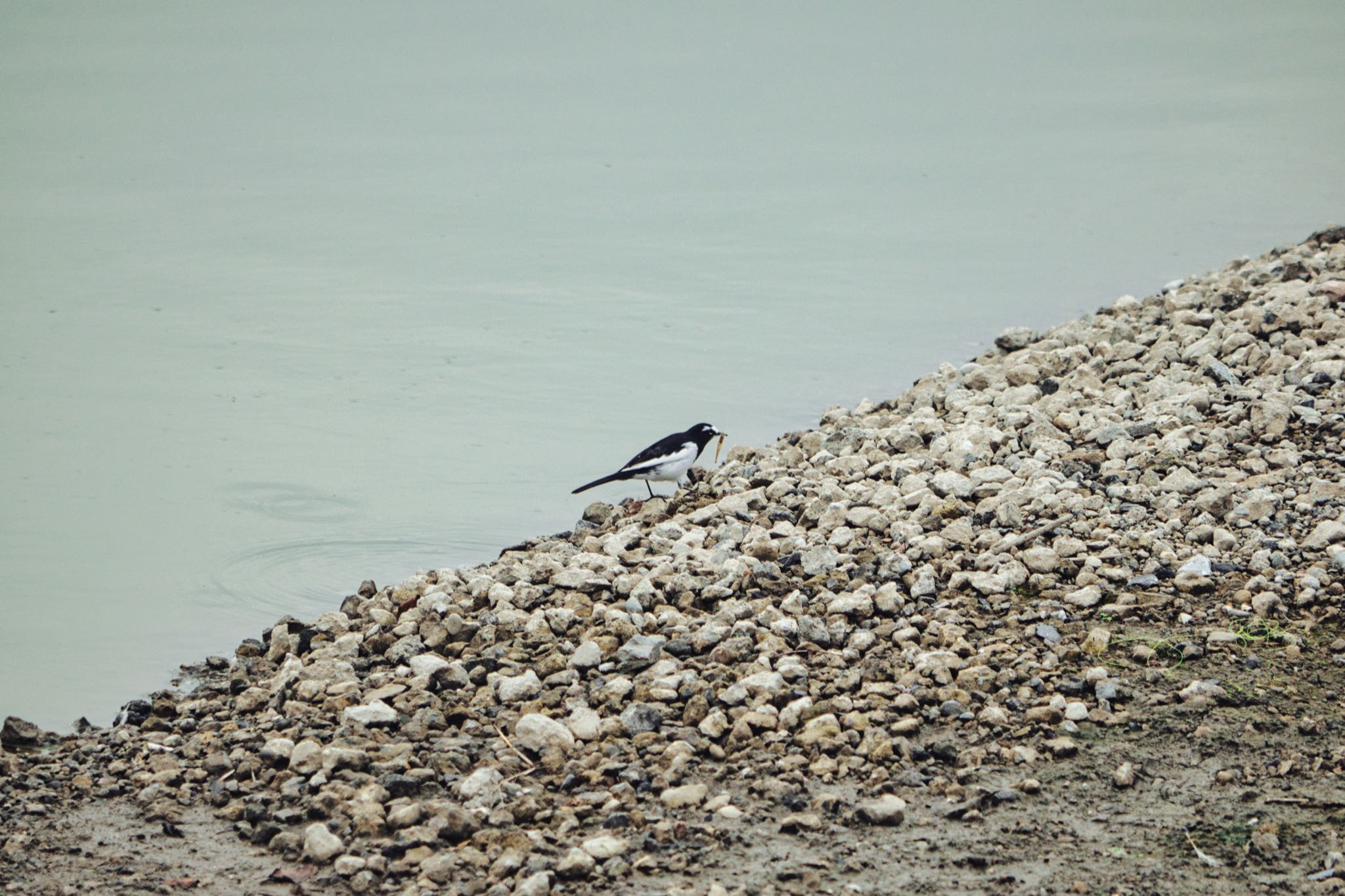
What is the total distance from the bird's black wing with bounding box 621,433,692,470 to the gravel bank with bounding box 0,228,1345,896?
0.28 meters

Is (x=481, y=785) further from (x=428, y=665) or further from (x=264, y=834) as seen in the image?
(x=428, y=665)

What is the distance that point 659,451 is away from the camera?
23.1 ft

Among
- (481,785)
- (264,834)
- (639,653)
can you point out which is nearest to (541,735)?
(481,785)

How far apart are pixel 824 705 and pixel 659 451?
272 centimetres

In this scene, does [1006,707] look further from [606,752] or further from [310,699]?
[310,699]

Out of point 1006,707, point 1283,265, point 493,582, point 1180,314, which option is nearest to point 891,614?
point 1006,707

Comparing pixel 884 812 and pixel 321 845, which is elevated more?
pixel 321 845

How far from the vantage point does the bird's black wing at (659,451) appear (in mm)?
7023

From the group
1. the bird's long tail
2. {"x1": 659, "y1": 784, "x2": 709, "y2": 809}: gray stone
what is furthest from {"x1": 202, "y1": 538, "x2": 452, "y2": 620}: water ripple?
{"x1": 659, "y1": 784, "x2": 709, "y2": 809}: gray stone

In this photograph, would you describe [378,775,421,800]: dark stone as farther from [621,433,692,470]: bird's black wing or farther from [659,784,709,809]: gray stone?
[621,433,692,470]: bird's black wing

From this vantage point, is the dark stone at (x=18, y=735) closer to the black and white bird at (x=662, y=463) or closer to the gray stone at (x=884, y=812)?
the black and white bird at (x=662, y=463)

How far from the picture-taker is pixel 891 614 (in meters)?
5.18

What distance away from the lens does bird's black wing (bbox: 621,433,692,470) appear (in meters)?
7.02

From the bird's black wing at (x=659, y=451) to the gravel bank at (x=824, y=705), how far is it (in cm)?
28
